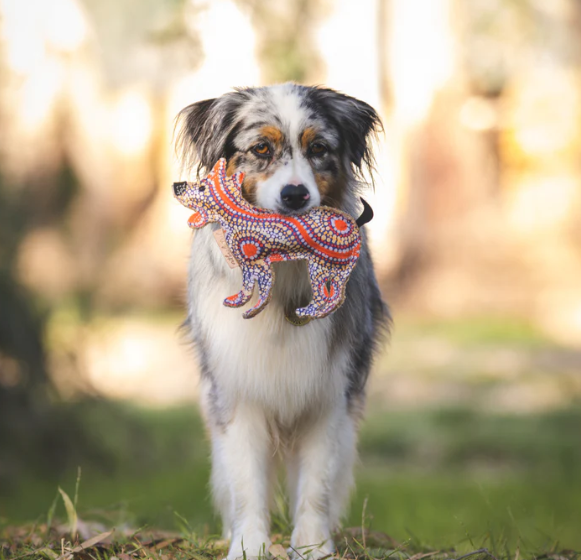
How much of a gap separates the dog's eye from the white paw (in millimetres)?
1561

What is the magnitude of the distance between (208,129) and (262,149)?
0.38 metres

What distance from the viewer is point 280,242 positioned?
10.7 feet

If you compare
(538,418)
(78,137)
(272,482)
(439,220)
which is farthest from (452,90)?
(272,482)

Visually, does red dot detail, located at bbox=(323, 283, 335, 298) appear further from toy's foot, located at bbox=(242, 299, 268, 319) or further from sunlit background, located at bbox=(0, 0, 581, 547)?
sunlit background, located at bbox=(0, 0, 581, 547)

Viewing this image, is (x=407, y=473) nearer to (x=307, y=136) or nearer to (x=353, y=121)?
(x=353, y=121)

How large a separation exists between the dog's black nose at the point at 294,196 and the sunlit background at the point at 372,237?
340cm

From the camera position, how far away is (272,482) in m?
4.18

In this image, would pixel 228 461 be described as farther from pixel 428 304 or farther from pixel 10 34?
pixel 428 304

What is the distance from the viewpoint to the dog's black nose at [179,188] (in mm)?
3426

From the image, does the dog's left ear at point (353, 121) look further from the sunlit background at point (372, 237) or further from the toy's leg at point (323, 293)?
the sunlit background at point (372, 237)

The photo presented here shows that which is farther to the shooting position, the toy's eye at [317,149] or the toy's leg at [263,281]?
the toy's eye at [317,149]

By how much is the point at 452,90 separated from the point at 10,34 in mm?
8678

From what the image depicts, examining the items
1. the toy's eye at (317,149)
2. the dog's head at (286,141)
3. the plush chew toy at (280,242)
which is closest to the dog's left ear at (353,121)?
the dog's head at (286,141)

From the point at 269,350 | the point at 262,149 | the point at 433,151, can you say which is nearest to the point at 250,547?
the point at 269,350
